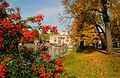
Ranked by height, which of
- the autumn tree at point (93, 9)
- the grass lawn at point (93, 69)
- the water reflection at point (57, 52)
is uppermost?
Answer: the autumn tree at point (93, 9)

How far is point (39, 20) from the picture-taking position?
41.4ft

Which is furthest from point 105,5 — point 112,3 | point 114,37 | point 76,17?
point 114,37

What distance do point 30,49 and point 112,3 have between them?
24.0 metres

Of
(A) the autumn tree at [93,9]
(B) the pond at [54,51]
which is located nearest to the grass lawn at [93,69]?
(B) the pond at [54,51]

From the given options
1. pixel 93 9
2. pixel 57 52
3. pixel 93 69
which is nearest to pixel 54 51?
pixel 57 52

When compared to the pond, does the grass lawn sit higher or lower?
lower

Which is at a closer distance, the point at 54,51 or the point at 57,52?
the point at 57,52

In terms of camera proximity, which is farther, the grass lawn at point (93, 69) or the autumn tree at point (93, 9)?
the autumn tree at point (93, 9)

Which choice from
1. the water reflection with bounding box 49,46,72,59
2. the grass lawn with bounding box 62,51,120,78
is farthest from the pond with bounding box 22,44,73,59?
the grass lawn with bounding box 62,51,120,78

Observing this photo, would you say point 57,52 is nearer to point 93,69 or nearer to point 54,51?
point 54,51

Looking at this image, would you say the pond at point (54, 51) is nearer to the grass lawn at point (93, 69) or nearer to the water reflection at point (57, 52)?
the water reflection at point (57, 52)

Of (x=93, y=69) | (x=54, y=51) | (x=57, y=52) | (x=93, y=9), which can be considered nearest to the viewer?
(x=93, y=69)

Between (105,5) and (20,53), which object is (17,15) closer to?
→ (20,53)

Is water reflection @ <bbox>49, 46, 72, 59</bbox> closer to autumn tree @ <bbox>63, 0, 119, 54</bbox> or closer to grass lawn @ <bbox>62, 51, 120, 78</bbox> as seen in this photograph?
grass lawn @ <bbox>62, 51, 120, 78</bbox>
